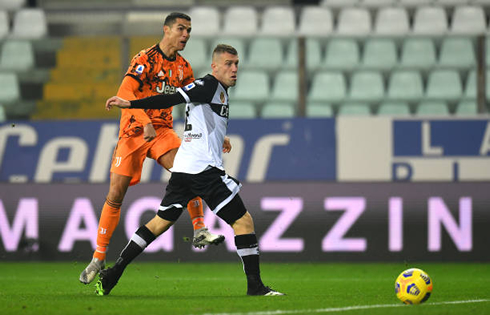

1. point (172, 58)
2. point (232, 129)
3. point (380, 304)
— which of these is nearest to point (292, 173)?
point (232, 129)

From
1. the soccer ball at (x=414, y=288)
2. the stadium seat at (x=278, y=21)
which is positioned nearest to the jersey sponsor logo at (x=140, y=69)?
the soccer ball at (x=414, y=288)

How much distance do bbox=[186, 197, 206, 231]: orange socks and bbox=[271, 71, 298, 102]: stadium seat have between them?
487cm

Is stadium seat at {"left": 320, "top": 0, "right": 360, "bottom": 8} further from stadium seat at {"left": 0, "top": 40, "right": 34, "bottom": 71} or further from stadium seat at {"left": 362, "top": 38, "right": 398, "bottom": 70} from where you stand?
stadium seat at {"left": 0, "top": 40, "right": 34, "bottom": 71}

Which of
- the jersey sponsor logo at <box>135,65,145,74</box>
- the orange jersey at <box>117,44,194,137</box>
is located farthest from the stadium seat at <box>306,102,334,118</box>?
the jersey sponsor logo at <box>135,65,145,74</box>

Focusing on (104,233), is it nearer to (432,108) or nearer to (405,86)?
(432,108)

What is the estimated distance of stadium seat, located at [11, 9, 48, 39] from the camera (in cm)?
1323

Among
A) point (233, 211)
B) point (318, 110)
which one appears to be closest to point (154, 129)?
point (233, 211)

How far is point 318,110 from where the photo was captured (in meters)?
11.5

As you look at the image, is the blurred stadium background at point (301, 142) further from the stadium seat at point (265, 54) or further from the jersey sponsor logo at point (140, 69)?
the jersey sponsor logo at point (140, 69)

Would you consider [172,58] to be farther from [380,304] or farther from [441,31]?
[441,31]

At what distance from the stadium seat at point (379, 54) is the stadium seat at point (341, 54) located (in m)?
0.14

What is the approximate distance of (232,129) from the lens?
36.9 ft

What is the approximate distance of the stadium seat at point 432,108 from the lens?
445 inches

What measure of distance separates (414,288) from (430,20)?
8.08 metres
